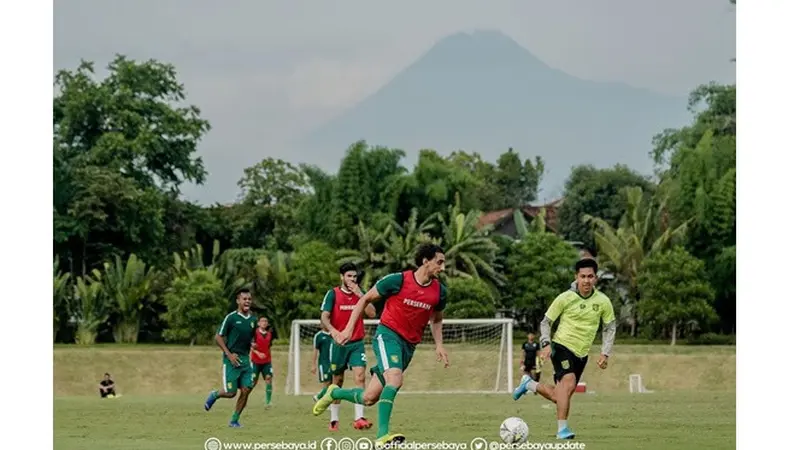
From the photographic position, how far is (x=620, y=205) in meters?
31.9

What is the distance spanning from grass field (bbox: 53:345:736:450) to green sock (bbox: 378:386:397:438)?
1857 millimetres

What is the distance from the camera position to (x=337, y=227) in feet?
95.5

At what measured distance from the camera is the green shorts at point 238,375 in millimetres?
16844

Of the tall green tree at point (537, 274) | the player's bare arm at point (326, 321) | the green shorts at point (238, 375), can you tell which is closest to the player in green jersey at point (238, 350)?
the green shorts at point (238, 375)

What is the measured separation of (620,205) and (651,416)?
Result: 1460 centimetres

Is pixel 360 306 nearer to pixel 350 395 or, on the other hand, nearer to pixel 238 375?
pixel 350 395

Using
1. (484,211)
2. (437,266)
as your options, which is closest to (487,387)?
(484,211)

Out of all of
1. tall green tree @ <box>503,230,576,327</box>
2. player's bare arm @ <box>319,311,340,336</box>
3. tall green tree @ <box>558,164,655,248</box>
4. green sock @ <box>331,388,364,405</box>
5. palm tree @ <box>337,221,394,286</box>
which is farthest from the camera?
tall green tree @ <box>558,164,655,248</box>

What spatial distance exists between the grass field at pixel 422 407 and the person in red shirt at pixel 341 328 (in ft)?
0.95

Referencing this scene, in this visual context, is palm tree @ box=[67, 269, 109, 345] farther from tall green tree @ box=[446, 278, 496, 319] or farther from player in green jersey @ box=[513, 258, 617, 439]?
player in green jersey @ box=[513, 258, 617, 439]

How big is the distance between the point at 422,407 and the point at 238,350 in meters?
3.63

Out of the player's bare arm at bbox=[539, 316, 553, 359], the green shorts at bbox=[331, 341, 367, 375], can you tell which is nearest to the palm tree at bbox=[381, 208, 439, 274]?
the green shorts at bbox=[331, 341, 367, 375]

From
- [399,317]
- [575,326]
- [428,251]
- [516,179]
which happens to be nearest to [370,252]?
[516,179]

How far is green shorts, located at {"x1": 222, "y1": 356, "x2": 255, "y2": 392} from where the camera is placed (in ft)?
55.3
